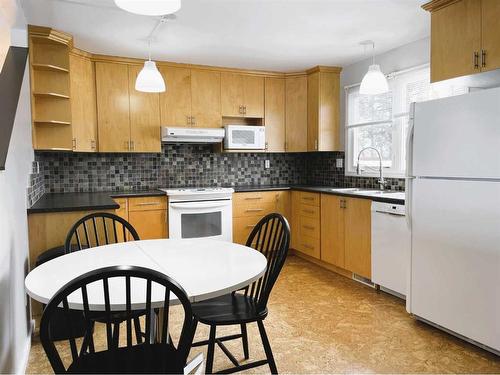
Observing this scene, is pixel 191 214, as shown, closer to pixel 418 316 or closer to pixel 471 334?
pixel 418 316

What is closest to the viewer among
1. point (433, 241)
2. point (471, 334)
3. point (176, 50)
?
point (471, 334)

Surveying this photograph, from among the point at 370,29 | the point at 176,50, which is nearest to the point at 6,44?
the point at 176,50

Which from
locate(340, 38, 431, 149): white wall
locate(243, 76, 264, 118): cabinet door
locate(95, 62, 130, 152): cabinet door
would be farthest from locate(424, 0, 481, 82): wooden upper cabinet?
locate(95, 62, 130, 152): cabinet door

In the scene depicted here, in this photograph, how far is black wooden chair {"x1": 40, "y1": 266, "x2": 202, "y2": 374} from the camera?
1.22 metres

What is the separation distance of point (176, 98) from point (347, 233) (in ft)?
7.77

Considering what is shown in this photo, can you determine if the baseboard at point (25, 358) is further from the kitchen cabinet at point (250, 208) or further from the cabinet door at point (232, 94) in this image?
the cabinet door at point (232, 94)

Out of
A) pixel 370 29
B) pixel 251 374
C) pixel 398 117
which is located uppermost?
pixel 370 29

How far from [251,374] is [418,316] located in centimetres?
134

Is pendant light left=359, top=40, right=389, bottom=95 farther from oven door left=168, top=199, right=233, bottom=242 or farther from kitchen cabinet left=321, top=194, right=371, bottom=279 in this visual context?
oven door left=168, top=199, right=233, bottom=242

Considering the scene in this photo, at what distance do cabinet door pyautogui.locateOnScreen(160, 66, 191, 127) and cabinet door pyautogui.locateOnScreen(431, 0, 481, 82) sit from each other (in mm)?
2632

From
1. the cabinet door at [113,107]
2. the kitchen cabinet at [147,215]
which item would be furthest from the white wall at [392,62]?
the cabinet door at [113,107]

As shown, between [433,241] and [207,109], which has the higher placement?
[207,109]

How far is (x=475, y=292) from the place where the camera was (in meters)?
2.35

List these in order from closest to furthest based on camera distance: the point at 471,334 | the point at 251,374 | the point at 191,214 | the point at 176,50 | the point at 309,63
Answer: the point at 251,374, the point at 471,334, the point at 176,50, the point at 191,214, the point at 309,63
